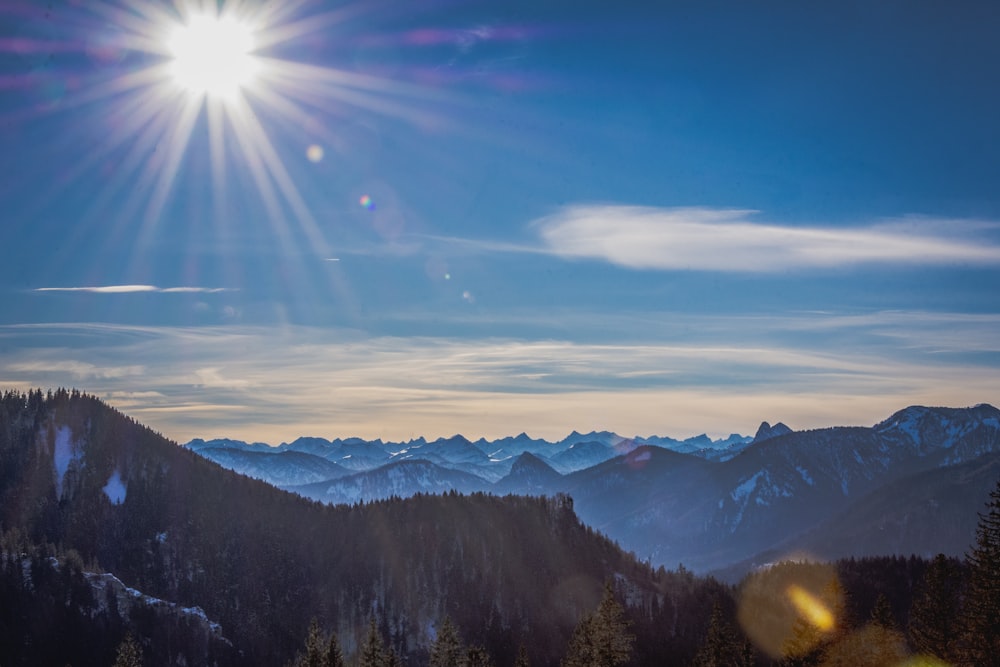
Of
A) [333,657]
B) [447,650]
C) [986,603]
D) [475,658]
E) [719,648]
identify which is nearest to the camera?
[986,603]

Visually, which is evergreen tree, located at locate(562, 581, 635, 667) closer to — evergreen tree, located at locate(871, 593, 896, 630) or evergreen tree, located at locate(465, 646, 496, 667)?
evergreen tree, located at locate(465, 646, 496, 667)

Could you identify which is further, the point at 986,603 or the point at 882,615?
the point at 882,615

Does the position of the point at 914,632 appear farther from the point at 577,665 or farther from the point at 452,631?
the point at 452,631

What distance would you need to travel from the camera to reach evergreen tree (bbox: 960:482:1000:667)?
59281 millimetres

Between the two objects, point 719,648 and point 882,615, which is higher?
point 882,615

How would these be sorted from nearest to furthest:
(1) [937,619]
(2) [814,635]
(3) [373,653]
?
1. (3) [373,653]
2. (2) [814,635]
3. (1) [937,619]

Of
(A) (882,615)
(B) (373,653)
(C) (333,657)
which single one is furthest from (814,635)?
(C) (333,657)

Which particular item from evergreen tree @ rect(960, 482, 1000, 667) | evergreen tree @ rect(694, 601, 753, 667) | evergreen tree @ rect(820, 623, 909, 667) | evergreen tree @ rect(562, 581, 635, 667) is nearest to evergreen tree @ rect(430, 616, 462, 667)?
evergreen tree @ rect(562, 581, 635, 667)

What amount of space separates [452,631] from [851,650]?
123 ft

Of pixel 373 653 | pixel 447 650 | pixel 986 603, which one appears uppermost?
pixel 986 603

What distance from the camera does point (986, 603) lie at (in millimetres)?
Result: 60031

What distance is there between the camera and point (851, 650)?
Result: 7912 centimetres

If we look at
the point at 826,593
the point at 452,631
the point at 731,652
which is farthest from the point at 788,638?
the point at 452,631

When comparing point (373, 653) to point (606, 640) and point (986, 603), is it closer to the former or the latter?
point (606, 640)
